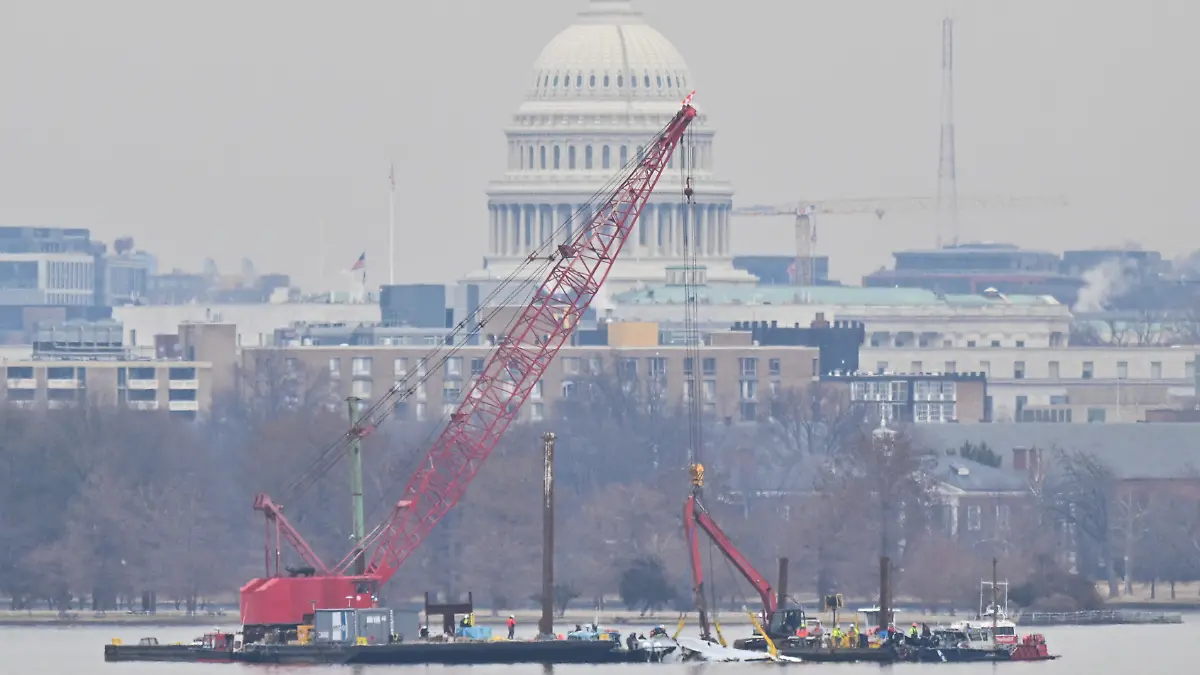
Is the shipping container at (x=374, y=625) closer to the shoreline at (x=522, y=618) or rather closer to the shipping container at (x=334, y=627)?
the shipping container at (x=334, y=627)

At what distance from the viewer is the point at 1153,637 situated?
168 meters

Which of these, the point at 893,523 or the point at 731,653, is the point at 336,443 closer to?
the point at 893,523

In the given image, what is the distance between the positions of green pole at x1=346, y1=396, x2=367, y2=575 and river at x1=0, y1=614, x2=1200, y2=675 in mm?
5624

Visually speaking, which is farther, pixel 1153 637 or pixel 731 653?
pixel 1153 637

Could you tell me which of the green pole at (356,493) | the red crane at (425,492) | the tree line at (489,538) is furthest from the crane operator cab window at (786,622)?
the tree line at (489,538)

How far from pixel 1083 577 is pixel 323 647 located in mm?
42518

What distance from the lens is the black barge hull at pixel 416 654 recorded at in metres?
154

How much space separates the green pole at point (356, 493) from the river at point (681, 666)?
18.5ft

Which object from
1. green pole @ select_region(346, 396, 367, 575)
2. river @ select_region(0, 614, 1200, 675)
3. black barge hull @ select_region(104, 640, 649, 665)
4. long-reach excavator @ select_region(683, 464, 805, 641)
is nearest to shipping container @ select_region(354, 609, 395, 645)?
black barge hull @ select_region(104, 640, 649, 665)

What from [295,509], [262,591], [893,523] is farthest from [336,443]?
[262,591]

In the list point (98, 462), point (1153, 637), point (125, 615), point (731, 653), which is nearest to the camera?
point (731, 653)

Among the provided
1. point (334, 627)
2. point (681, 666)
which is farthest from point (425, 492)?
point (681, 666)

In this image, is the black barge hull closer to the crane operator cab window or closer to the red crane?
the red crane

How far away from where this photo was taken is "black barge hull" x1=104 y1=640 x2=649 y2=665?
15350 cm
